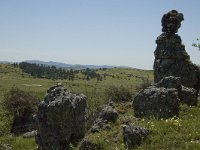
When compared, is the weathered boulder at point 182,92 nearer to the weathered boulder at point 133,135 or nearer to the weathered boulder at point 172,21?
the weathered boulder at point 133,135

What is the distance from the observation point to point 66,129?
19578mm

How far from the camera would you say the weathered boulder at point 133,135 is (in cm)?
1510

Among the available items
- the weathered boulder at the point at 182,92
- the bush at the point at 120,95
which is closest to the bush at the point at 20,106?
the bush at the point at 120,95

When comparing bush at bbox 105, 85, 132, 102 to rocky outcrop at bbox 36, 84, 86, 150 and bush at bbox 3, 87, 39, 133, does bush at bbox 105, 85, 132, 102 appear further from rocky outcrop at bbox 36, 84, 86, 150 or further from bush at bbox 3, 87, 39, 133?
bush at bbox 3, 87, 39, 133

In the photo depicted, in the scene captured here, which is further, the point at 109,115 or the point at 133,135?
the point at 109,115

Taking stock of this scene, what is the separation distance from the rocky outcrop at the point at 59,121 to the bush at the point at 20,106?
2512 cm

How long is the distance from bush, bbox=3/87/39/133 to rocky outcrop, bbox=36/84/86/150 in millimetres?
25119

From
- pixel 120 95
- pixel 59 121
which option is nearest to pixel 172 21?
pixel 120 95

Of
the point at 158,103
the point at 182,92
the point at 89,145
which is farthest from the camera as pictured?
the point at 182,92

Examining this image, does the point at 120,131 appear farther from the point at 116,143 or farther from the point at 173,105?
the point at 173,105

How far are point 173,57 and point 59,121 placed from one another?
35.8ft

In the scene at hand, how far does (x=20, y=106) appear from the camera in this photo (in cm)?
4656

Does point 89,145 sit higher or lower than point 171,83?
lower

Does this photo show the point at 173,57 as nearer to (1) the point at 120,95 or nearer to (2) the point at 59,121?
(1) the point at 120,95
